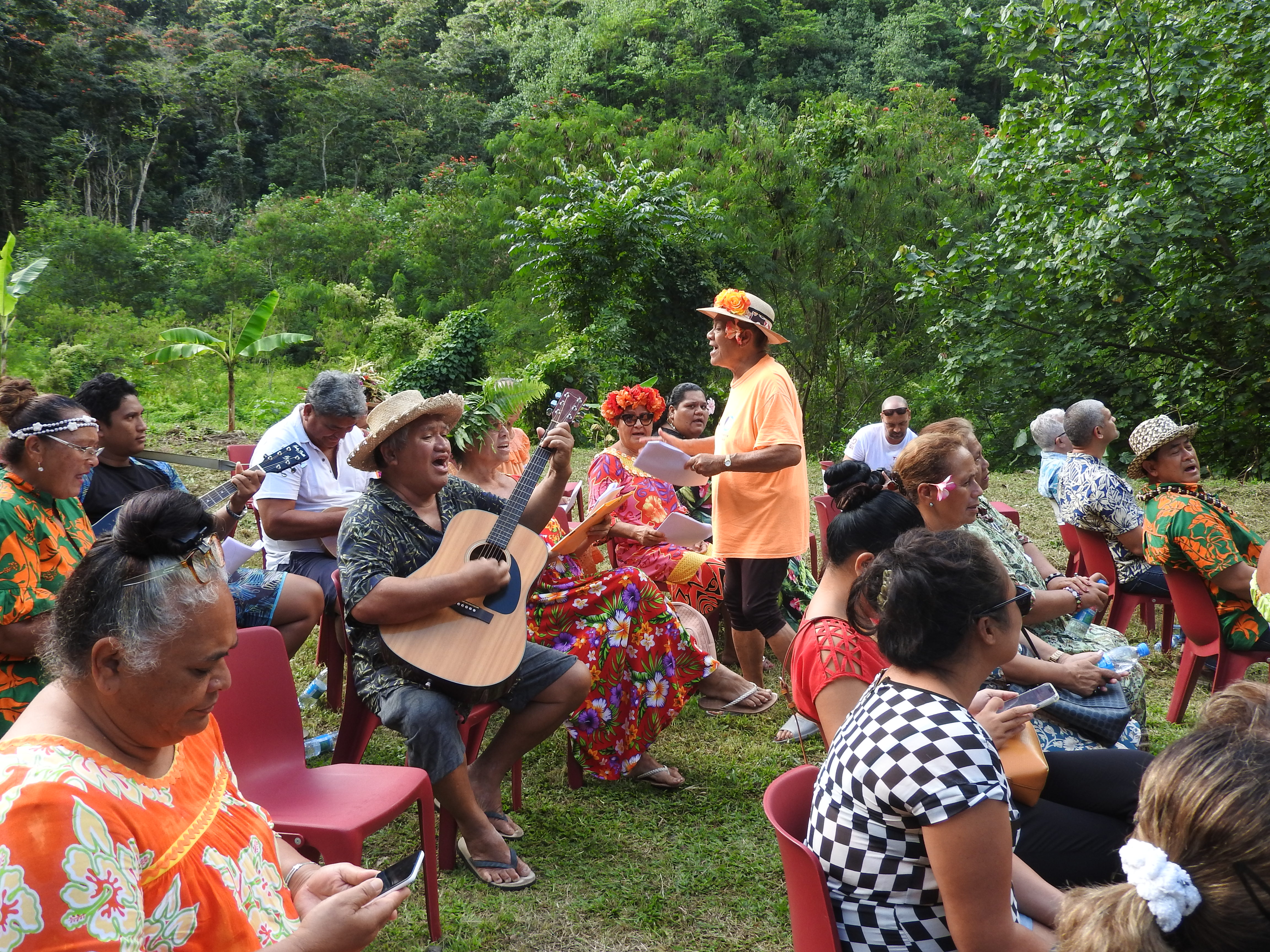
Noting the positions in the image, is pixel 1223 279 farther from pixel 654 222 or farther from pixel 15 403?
pixel 15 403

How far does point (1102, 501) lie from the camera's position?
5.14 m

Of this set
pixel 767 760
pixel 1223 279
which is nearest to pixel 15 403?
pixel 767 760

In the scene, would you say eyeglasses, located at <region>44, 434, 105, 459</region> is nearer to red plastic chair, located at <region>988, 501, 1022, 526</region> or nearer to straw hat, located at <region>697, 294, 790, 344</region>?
straw hat, located at <region>697, 294, 790, 344</region>

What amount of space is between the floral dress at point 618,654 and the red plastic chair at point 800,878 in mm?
1851

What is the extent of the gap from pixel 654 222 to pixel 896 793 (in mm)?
11100

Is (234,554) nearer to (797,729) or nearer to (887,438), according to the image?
(797,729)

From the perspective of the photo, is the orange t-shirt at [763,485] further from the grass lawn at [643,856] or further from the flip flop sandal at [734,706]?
the grass lawn at [643,856]

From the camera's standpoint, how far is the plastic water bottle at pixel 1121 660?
2.98 meters

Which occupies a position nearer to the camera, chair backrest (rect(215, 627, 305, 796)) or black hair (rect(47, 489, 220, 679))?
black hair (rect(47, 489, 220, 679))

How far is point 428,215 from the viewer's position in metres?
21.2

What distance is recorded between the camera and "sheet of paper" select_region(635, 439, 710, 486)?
4.41 metres

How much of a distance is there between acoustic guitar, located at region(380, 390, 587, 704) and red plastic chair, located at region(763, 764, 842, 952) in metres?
1.41

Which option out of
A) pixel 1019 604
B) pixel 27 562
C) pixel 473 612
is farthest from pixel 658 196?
pixel 1019 604

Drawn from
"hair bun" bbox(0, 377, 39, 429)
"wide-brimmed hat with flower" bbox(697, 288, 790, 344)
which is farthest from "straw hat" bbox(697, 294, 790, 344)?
"hair bun" bbox(0, 377, 39, 429)
